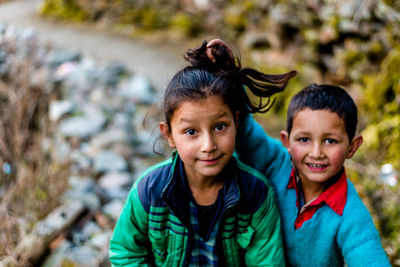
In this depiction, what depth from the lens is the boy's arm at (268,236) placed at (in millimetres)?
1734

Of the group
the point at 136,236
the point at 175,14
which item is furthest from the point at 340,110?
the point at 175,14

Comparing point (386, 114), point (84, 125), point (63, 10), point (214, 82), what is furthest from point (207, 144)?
point (63, 10)

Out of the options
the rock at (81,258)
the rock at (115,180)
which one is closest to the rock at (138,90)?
the rock at (115,180)

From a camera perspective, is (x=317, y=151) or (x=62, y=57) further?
(x=62, y=57)

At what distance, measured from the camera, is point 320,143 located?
1.61m

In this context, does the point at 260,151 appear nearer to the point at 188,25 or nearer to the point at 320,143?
the point at 320,143

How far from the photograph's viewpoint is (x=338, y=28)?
4.11 metres

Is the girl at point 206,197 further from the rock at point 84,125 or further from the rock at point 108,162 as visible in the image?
the rock at point 84,125

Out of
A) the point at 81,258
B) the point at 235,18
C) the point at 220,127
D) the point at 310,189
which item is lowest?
the point at 81,258

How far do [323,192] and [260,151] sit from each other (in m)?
0.38

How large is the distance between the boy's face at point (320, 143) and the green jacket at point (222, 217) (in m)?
0.22

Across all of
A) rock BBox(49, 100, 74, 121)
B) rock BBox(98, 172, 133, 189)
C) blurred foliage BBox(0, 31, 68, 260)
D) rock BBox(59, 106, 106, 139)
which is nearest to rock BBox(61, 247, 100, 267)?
blurred foliage BBox(0, 31, 68, 260)

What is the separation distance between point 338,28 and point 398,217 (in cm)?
214

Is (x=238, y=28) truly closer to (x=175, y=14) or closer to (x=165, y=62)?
(x=165, y=62)
